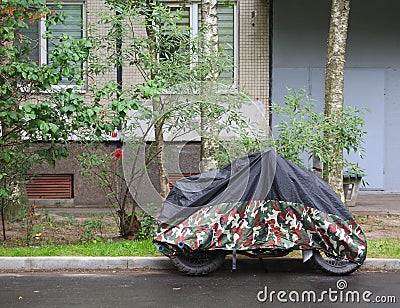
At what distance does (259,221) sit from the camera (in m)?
9.37

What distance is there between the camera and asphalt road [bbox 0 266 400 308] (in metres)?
8.12

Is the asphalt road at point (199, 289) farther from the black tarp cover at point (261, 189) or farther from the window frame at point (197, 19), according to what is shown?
the window frame at point (197, 19)

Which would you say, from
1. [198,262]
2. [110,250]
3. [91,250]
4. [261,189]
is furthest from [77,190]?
[261,189]

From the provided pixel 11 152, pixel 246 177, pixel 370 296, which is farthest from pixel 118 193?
pixel 370 296

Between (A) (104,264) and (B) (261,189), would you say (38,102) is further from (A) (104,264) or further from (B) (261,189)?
(B) (261,189)

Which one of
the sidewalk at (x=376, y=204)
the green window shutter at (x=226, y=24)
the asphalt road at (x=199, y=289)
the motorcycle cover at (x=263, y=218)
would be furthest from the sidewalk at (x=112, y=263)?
the green window shutter at (x=226, y=24)

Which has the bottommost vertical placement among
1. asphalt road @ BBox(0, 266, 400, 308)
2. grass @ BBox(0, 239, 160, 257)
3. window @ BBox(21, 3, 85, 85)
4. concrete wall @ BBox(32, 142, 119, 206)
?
asphalt road @ BBox(0, 266, 400, 308)

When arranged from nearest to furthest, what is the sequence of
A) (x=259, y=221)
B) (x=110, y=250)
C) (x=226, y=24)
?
(x=259, y=221) → (x=110, y=250) → (x=226, y=24)

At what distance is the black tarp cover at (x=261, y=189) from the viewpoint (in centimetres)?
941

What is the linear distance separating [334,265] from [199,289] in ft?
6.16

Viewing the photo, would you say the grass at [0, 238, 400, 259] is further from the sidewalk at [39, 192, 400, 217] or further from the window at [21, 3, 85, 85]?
the window at [21, 3, 85, 85]

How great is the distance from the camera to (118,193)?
11492mm

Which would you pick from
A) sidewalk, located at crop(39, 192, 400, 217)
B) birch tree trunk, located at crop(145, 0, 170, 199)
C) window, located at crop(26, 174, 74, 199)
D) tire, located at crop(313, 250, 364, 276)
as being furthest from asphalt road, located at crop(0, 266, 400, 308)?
window, located at crop(26, 174, 74, 199)

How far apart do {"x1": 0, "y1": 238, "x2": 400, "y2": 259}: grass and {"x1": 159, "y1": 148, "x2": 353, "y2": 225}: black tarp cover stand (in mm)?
1147
